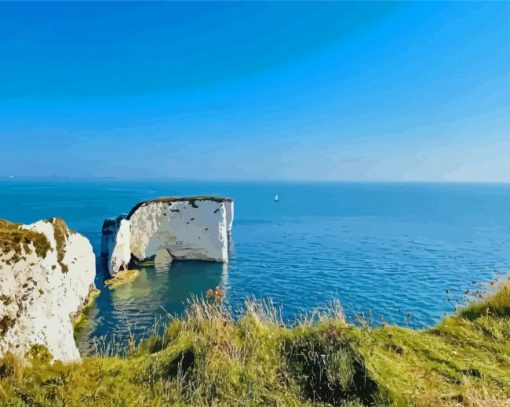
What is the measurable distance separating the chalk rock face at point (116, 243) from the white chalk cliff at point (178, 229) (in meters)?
1.80

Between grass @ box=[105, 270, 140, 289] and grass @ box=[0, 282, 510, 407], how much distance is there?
2600 cm

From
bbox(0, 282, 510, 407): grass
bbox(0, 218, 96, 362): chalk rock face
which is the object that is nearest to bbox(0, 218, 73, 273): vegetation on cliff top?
bbox(0, 218, 96, 362): chalk rock face

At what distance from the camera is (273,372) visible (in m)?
6.61

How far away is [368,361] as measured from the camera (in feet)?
21.7

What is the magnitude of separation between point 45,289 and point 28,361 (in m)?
2.14

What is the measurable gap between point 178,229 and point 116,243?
832cm

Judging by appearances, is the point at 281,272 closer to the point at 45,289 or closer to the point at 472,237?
the point at 45,289

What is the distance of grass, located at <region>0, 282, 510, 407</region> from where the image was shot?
5871mm

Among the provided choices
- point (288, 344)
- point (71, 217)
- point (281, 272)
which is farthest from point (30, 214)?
point (288, 344)

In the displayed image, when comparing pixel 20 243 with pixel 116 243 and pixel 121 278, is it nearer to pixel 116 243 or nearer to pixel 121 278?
pixel 121 278

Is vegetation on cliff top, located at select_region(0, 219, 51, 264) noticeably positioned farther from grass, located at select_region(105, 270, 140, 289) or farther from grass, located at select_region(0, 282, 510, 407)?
grass, located at select_region(105, 270, 140, 289)

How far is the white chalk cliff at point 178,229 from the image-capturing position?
134 feet

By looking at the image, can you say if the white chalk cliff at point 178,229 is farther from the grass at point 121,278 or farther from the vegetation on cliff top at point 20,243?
the vegetation on cliff top at point 20,243

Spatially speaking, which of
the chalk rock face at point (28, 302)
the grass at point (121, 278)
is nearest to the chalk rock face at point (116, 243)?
the grass at point (121, 278)
